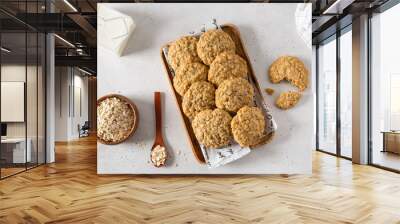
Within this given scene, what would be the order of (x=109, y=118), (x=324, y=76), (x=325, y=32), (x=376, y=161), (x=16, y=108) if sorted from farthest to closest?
(x=324, y=76) → (x=325, y=32) → (x=376, y=161) → (x=16, y=108) → (x=109, y=118)

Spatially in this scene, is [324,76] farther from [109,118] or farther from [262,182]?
[109,118]

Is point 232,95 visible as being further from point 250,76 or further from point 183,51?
point 183,51

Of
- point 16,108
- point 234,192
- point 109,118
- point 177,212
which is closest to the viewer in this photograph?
point 177,212

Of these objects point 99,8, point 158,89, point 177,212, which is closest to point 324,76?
point 158,89

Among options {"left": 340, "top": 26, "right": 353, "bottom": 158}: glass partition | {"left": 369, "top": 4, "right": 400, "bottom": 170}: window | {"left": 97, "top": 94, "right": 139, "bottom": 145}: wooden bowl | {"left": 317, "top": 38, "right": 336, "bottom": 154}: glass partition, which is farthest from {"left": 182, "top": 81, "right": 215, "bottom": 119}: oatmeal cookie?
{"left": 317, "top": 38, "right": 336, "bottom": 154}: glass partition

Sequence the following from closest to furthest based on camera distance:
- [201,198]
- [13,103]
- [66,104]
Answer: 1. [201,198]
2. [13,103]
3. [66,104]

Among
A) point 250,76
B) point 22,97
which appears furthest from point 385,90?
point 22,97

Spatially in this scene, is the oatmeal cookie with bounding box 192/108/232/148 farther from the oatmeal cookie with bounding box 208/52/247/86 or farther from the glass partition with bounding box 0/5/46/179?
the glass partition with bounding box 0/5/46/179

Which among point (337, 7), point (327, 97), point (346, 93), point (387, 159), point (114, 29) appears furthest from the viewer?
point (327, 97)
